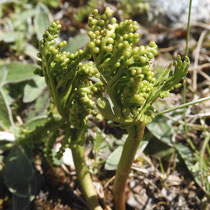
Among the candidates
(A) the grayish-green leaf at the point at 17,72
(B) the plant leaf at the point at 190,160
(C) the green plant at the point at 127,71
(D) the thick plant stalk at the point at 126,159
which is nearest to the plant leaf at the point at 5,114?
(A) the grayish-green leaf at the point at 17,72

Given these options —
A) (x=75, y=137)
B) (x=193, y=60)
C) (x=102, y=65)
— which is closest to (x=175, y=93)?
(x=193, y=60)

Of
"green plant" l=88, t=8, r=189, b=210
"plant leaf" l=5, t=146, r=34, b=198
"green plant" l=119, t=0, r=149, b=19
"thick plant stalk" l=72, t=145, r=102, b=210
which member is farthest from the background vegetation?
"green plant" l=119, t=0, r=149, b=19

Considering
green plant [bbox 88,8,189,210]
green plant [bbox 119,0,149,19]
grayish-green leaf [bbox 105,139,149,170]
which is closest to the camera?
green plant [bbox 88,8,189,210]

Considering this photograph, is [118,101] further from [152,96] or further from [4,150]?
[4,150]

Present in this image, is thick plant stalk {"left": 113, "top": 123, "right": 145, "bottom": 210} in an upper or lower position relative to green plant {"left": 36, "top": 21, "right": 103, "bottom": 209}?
lower

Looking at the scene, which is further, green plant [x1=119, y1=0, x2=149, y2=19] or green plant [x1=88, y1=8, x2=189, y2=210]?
green plant [x1=119, y1=0, x2=149, y2=19]

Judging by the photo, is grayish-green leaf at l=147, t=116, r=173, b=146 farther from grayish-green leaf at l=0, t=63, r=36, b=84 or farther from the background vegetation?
grayish-green leaf at l=0, t=63, r=36, b=84

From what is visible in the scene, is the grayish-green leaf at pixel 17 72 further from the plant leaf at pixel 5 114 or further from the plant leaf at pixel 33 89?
the plant leaf at pixel 5 114

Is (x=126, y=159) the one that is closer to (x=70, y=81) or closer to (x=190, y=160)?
(x=70, y=81)
